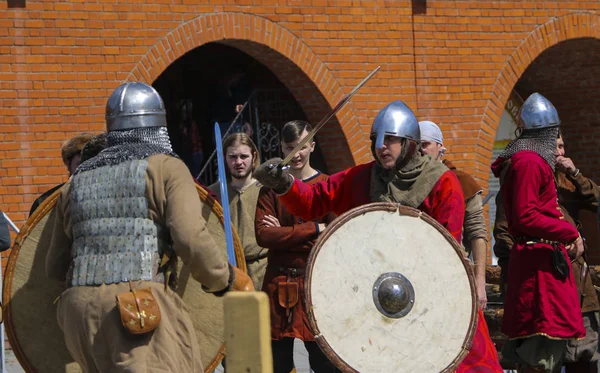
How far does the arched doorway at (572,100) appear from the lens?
13.0 m

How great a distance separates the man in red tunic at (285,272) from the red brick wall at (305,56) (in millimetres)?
3948

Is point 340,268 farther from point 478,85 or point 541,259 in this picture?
point 478,85

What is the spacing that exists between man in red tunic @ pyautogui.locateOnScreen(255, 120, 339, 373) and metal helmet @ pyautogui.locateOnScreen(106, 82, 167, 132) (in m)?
1.58

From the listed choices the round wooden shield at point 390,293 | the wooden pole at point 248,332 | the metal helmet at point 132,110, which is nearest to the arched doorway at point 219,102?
the round wooden shield at point 390,293

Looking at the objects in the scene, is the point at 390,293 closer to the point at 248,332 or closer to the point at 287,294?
the point at 287,294

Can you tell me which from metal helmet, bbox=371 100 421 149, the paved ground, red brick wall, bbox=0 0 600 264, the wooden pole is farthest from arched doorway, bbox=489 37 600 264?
the wooden pole

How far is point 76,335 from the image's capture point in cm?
434

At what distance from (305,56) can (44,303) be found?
6.11 m

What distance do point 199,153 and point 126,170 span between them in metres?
8.31

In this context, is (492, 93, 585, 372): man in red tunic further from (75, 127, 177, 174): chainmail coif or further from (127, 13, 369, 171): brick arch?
(127, 13, 369, 171): brick arch

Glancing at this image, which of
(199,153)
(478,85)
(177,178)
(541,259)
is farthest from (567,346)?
(199,153)

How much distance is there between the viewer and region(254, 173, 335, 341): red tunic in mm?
5977

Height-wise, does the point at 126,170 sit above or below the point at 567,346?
above

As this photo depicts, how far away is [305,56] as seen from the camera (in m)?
10.8
